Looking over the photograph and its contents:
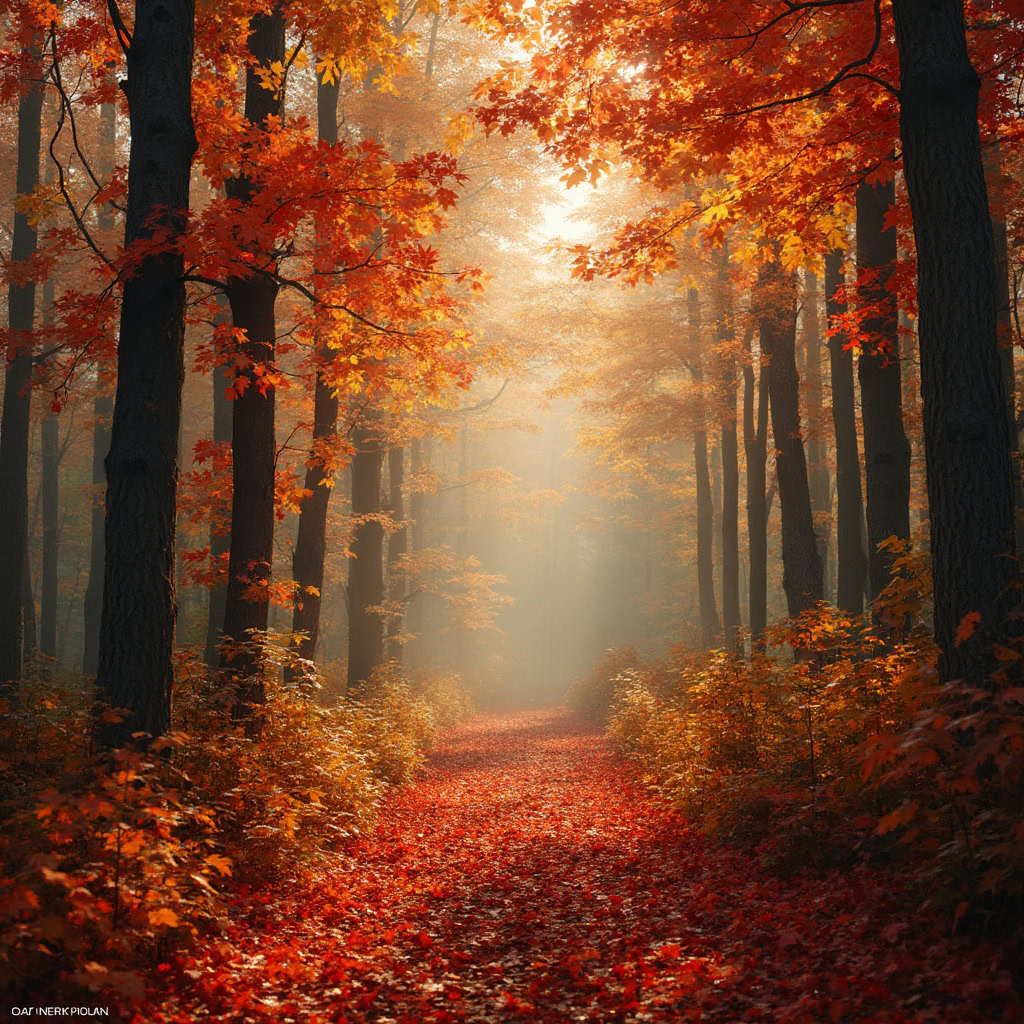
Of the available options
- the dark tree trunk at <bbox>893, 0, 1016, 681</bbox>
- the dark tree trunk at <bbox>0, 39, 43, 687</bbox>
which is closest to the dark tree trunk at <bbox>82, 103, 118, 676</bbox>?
the dark tree trunk at <bbox>0, 39, 43, 687</bbox>

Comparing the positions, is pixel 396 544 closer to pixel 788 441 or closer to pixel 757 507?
pixel 757 507

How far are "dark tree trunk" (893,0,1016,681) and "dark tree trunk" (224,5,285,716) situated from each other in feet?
20.3

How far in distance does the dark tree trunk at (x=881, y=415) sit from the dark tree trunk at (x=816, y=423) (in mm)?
7342

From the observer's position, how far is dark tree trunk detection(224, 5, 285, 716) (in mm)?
8344

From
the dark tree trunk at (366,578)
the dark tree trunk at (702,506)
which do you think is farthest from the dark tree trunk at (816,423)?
the dark tree trunk at (366,578)

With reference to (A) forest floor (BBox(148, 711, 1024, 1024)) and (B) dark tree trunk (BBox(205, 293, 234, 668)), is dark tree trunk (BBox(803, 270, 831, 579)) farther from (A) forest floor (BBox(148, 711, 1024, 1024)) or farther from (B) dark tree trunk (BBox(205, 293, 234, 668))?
(B) dark tree trunk (BBox(205, 293, 234, 668))

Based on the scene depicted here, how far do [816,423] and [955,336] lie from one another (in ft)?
45.4

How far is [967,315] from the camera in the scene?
4941mm

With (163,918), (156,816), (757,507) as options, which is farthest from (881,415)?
(163,918)

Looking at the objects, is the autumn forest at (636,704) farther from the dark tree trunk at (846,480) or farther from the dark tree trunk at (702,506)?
the dark tree trunk at (702,506)

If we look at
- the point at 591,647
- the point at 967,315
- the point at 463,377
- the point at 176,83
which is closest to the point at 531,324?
the point at 463,377

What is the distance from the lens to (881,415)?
9.25 metres

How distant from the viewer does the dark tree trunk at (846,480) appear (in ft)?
41.1

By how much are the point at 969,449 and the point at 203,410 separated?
28.6 m
